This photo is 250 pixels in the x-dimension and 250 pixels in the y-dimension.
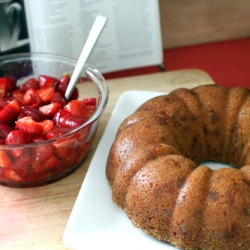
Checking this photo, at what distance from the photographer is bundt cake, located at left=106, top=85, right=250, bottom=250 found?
3.42 ft

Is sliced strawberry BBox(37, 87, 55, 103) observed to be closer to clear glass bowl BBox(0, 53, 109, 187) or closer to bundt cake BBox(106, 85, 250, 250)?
clear glass bowl BBox(0, 53, 109, 187)

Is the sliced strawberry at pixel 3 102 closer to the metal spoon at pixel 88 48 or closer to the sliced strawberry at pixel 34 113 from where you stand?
the sliced strawberry at pixel 34 113

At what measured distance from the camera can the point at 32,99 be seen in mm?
1402

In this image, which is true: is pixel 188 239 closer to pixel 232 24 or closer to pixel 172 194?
pixel 172 194

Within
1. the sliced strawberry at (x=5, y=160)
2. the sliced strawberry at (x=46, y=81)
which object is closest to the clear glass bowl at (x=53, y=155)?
the sliced strawberry at (x=5, y=160)

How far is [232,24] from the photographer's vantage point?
211cm

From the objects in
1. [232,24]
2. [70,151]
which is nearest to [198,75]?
[232,24]

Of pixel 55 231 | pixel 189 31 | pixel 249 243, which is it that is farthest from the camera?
pixel 189 31

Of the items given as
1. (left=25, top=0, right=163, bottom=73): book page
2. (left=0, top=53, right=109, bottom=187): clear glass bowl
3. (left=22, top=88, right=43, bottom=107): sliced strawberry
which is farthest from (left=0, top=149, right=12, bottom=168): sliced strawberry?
(left=25, top=0, right=163, bottom=73): book page

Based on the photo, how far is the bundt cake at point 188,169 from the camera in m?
1.04

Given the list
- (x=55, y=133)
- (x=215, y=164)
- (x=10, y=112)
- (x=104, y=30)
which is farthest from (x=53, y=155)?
(x=104, y=30)

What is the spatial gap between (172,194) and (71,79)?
548 millimetres

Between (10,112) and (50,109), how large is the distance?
0.10 meters

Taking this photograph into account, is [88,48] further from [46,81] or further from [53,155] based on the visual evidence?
[53,155]
